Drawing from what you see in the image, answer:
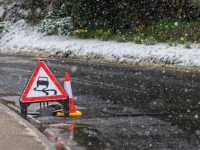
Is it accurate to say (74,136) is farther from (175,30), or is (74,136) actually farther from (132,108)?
(175,30)

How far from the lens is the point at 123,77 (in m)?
17.3

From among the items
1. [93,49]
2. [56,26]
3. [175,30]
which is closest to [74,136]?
[175,30]

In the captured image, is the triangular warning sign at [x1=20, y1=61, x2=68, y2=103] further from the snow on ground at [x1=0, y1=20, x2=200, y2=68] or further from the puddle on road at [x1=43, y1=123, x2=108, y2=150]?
the snow on ground at [x1=0, y1=20, x2=200, y2=68]

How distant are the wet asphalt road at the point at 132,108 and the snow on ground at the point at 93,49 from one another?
2.00 meters

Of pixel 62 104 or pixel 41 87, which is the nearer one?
pixel 41 87

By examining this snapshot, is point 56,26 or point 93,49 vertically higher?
point 56,26

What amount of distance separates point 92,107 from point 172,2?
16633mm

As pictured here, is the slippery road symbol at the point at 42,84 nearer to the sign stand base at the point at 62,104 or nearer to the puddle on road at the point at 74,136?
the sign stand base at the point at 62,104

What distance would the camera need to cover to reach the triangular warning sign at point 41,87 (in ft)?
31.7

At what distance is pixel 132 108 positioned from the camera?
1106cm

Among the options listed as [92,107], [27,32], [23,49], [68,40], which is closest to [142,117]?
[92,107]

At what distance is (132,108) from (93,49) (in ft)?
50.1

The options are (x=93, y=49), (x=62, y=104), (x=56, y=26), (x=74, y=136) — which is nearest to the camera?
(x=74, y=136)

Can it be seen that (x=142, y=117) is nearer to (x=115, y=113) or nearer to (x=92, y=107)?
(x=115, y=113)
